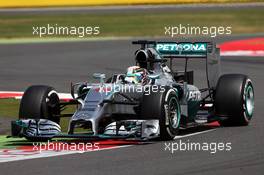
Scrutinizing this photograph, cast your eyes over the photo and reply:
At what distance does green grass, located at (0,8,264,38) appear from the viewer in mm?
36000

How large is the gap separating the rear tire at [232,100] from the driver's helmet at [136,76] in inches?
47.9

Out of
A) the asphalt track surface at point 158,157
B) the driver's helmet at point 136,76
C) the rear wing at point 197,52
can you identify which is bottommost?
the asphalt track surface at point 158,157

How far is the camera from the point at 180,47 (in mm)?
15031

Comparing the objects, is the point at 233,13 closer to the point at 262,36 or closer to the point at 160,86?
the point at 262,36

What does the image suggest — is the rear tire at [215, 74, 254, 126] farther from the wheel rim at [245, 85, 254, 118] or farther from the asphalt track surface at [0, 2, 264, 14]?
the asphalt track surface at [0, 2, 264, 14]

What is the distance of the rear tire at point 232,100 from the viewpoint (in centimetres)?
1411

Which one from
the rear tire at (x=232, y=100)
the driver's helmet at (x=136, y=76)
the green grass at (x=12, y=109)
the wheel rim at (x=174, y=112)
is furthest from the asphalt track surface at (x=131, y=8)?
the wheel rim at (x=174, y=112)

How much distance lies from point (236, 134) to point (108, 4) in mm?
31948

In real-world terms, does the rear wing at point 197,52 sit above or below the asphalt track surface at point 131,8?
below

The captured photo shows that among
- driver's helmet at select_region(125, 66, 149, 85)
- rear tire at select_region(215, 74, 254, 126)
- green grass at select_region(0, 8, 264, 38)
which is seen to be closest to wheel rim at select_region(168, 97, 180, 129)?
driver's helmet at select_region(125, 66, 149, 85)

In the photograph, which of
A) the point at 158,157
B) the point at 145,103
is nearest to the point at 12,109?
the point at 145,103

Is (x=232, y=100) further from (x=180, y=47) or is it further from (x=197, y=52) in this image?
(x=180, y=47)

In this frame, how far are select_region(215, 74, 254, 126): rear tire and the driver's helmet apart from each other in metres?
1.22

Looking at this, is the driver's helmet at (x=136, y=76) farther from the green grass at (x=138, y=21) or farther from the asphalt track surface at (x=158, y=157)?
the green grass at (x=138, y=21)
